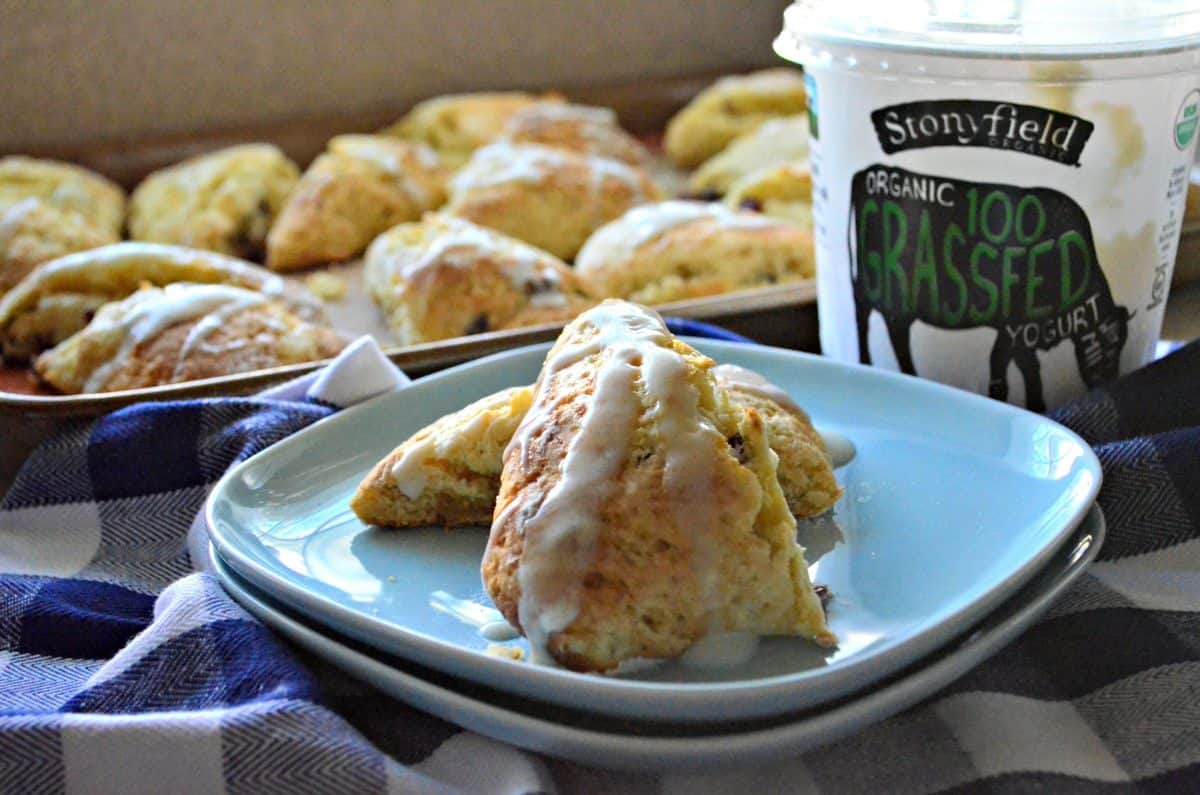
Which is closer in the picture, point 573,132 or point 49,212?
point 49,212

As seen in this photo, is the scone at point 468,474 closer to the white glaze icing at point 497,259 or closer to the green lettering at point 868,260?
the green lettering at point 868,260

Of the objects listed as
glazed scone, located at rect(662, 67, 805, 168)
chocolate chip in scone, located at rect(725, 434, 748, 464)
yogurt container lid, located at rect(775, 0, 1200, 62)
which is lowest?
glazed scone, located at rect(662, 67, 805, 168)

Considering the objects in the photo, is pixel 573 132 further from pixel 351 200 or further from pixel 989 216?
pixel 989 216

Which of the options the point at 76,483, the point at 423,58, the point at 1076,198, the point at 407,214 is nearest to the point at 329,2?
the point at 423,58

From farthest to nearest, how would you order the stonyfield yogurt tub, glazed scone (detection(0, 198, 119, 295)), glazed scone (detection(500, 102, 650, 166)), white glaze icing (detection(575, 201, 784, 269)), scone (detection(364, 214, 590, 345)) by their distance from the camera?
glazed scone (detection(500, 102, 650, 166)), glazed scone (detection(0, 198, 119, 295)), white glaze icing (detection(575, 201, 784, 269)), scone (detection(364, 214, 590, 345)), the stonyfield yogurt tub

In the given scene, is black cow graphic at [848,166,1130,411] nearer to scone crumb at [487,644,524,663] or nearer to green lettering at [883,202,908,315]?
green lettering at [883,202,908,315]

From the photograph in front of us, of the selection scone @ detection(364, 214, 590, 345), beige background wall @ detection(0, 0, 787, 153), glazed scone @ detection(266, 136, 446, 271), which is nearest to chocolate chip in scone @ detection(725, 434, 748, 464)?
scone @ detection(364, 214, 590, 345)

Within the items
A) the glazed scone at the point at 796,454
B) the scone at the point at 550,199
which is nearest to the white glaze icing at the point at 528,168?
the scone at the point at 550,199

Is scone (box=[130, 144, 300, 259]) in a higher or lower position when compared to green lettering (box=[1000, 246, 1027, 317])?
lower

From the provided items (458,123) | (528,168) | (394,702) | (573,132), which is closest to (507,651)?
(394,702)
